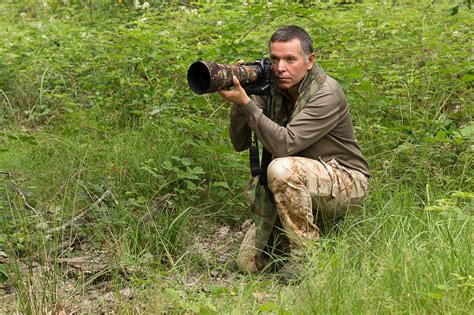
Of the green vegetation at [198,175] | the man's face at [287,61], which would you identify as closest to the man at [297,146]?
the man's face at [287,61]

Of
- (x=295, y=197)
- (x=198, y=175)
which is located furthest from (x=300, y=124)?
(x=198, y=175)

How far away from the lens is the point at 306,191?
3.90m

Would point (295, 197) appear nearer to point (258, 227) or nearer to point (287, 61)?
point (258, 227)

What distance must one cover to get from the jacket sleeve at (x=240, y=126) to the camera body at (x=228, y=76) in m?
0.17

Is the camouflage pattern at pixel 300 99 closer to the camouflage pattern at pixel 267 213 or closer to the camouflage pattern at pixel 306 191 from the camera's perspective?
the camouflage pattern at pixel 267 213

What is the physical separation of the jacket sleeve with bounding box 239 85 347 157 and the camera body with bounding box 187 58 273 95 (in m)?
0.12

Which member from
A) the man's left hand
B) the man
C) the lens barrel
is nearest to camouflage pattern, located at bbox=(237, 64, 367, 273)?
the man

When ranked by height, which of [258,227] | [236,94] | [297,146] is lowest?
[258,227]

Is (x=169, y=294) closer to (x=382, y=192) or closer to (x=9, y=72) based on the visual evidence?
(x=382, y=192)

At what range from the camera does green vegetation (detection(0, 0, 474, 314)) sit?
10.4ft

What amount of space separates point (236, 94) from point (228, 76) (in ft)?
0.44

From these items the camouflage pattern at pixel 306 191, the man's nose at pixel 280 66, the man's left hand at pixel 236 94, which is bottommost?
the camouflage pattern at pixel 306 191

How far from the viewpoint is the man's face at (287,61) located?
3.95m

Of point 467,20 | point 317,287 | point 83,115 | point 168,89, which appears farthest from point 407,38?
point 317,287
